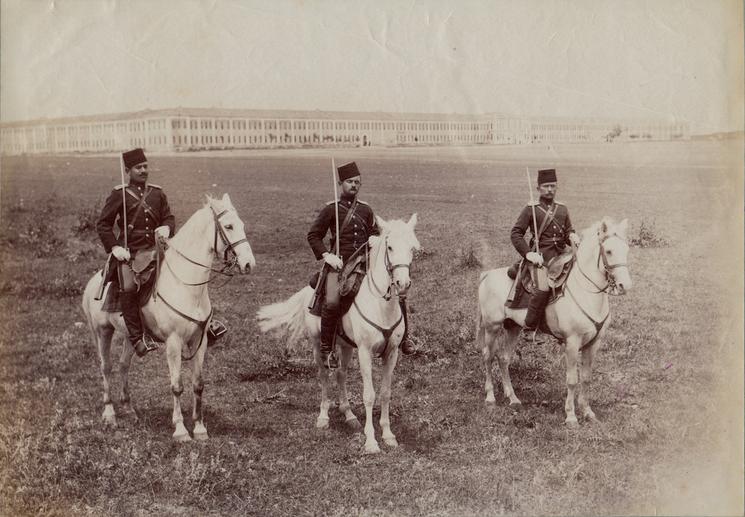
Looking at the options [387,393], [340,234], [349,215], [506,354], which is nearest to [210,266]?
[340,234]

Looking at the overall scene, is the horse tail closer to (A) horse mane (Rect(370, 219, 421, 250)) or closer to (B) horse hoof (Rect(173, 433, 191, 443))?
(B) horse hoof (Rect(173, 433, 191, 443))

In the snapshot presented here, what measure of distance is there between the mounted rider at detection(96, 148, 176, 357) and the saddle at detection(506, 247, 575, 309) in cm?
406

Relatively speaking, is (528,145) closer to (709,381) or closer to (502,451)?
(709,381)

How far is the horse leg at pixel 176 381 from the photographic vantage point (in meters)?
6.62

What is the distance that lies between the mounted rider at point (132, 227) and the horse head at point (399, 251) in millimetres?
2535

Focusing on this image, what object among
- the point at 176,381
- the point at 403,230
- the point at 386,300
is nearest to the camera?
the point at 403,230

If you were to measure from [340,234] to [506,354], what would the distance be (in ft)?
8.87

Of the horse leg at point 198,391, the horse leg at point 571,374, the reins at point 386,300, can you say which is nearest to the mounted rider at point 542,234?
the horse leg at point 571,374

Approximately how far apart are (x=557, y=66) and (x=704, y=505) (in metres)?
5.16

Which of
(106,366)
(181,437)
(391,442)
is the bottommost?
(391,442)

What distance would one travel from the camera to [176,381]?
6.68m

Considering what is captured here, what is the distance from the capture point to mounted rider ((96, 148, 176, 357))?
662cm

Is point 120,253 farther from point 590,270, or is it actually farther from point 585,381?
point 585,381

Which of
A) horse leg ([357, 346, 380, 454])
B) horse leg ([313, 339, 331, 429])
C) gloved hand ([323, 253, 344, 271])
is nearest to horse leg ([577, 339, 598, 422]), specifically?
horse leg ([357, 346, 380, 454])
